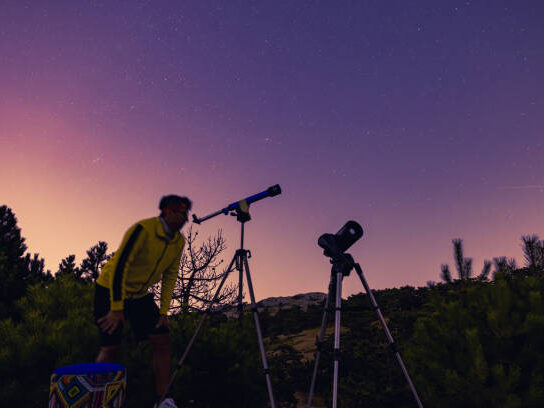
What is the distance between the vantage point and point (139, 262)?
393 cm

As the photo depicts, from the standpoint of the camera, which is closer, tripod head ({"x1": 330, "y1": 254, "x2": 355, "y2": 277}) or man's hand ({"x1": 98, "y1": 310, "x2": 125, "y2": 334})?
man's hand ({"x1": 98, "y1": 310, "x2": 125, "y2": 334})

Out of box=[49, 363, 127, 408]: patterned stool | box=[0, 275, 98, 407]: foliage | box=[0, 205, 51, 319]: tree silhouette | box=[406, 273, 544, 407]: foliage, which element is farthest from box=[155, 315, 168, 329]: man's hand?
box=[0, 205, 51, 319]: tree silhouette

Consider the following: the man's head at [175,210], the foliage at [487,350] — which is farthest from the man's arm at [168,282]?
the foliage at [487,350]

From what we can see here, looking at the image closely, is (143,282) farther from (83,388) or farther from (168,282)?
(83,388)

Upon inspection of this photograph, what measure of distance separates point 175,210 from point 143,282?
81 cm

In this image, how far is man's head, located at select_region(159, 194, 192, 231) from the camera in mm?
4066

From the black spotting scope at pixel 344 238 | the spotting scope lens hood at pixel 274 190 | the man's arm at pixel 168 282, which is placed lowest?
the man's arm at pixel 168 282

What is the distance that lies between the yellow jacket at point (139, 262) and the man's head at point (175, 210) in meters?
0.11

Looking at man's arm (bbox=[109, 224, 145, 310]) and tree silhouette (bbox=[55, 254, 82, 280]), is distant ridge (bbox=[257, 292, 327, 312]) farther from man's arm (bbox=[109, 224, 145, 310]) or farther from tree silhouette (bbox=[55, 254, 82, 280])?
man's arm (bbox=[109, 224, 145, 310])

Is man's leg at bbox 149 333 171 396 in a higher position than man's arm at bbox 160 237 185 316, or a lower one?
lower

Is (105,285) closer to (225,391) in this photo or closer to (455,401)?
(225,391)

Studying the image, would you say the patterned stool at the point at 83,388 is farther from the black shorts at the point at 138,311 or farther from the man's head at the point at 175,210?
the man's head at the point at 175,210

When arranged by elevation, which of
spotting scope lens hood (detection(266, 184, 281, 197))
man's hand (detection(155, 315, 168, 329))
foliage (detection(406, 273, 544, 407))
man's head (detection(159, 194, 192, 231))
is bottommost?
foliage (detection(406, 273, 544, 407))

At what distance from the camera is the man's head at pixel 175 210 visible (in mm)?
4066
